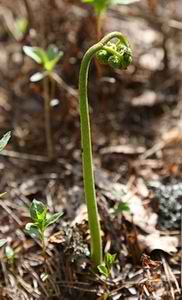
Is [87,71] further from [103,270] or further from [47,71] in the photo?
[47,71]

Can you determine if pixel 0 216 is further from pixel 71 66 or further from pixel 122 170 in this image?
pixel 71 66

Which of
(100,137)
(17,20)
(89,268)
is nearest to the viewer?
(89,268)

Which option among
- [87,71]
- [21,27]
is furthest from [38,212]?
[21,27]

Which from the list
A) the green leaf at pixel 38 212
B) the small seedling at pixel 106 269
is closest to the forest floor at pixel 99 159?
the small seedling at pixel 106 269

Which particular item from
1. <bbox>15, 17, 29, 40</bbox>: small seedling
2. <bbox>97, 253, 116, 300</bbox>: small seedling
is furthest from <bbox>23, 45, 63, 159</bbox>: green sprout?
<bbox>97, 253, 116, 300</bbox>: small seedling

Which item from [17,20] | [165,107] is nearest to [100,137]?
[165,107]

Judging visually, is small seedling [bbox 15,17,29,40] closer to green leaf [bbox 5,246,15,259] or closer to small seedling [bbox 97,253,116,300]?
green leaf [bbox 5,246,15,259]

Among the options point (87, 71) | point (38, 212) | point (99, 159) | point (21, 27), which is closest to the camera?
point (87, 71)
